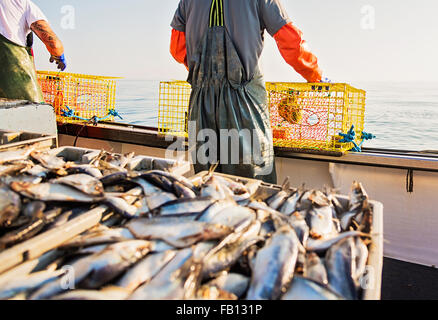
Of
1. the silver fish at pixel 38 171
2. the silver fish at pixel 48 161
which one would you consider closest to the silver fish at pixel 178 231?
the silver fish at pixel 38 171

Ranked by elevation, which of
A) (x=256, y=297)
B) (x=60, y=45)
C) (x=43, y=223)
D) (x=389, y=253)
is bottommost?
(x=389, y=253)

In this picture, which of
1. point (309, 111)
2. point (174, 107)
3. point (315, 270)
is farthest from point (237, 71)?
point (315, 270)

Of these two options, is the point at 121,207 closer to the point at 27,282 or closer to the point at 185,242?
the point at 185,242

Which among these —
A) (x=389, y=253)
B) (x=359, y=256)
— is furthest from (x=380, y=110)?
(x=359, y=256)

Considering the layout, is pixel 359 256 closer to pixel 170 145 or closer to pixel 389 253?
pixel 389 253

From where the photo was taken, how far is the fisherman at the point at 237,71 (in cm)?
309

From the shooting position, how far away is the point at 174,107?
4.16m

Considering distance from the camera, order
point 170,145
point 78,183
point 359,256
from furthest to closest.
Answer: point 170,145 < point 78,183 < point 359,256

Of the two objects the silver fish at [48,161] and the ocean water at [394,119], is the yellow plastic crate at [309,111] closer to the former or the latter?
the silver fish at [48,161]

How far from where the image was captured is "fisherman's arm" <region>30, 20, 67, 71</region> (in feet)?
13.4

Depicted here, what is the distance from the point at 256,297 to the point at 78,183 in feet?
3.60

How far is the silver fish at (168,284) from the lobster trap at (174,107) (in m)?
2.97

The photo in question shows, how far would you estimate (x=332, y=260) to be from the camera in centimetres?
137

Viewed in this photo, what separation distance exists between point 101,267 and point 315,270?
2.67ft
